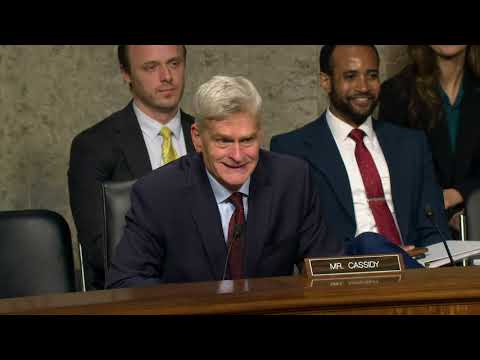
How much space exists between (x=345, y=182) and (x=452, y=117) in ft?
3.25

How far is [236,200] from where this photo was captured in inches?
122

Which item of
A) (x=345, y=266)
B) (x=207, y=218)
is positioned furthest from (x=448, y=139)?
(x=345, y=266)

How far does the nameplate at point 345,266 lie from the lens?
2.57 metres

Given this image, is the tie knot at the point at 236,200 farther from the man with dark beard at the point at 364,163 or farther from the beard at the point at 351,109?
the beard at the point at 351,109

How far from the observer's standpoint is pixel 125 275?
2902 mm

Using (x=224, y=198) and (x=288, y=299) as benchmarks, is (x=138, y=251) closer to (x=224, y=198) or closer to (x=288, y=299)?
(x=224, y=198)

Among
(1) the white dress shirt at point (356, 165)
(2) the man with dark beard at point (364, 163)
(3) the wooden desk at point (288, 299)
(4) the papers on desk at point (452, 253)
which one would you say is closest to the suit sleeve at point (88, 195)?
(2) the man with dark beard at point (364, 163)

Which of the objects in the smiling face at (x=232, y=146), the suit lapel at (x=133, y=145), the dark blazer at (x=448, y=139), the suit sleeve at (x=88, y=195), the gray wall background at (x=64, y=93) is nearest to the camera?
the smiling face at (x=232, y=146)

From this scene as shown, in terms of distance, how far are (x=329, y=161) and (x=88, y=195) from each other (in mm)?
954

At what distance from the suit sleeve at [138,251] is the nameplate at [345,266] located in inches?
19.8

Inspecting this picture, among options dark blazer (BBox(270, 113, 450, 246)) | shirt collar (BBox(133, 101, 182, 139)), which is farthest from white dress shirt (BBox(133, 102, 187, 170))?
dark blazer (BBox(270, 113, 450, 246))
